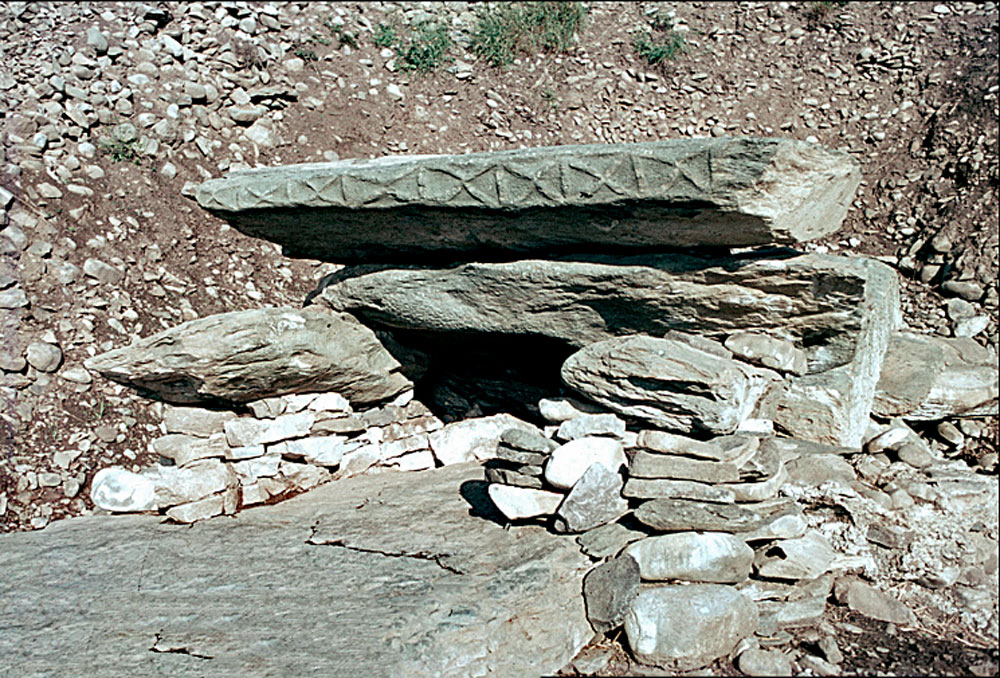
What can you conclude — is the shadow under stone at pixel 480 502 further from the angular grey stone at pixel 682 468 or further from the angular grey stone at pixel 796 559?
the angular grey stone at pixel 796 559

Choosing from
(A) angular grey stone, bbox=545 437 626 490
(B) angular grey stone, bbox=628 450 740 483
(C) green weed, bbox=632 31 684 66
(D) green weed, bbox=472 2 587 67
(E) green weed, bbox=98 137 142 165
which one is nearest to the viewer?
(B) angular grey stone, bbox=628 450 740 483

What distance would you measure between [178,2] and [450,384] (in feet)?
19.9

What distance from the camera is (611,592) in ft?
11.4

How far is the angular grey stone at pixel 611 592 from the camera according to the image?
3.45m

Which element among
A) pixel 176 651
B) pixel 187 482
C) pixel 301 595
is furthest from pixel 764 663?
pixel 187 482

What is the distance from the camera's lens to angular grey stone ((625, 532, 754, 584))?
355 cm

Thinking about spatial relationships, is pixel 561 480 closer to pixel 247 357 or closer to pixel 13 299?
pixel 247 357

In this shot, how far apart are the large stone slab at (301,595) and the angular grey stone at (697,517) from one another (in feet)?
1.24

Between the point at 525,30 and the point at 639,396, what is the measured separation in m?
7.35

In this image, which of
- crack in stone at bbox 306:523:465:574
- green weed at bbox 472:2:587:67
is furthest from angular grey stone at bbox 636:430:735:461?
green weed at bbox 472:2:587:67

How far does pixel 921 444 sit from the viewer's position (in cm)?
458

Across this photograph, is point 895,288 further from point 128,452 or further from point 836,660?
point 128,452

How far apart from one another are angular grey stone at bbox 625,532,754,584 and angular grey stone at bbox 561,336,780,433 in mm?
501

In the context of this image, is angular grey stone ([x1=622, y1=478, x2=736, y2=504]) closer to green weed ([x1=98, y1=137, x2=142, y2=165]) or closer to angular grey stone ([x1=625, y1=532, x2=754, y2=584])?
angular grey stone ([x1=625, y1=532, x2=754, y2=584])
